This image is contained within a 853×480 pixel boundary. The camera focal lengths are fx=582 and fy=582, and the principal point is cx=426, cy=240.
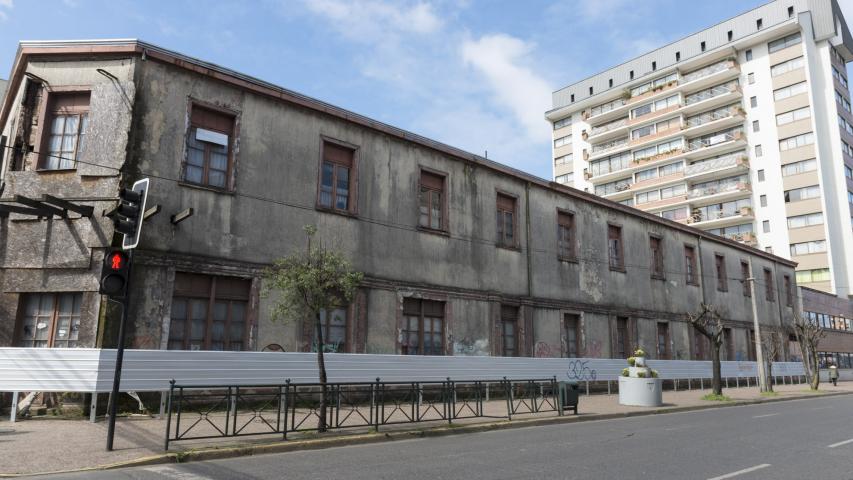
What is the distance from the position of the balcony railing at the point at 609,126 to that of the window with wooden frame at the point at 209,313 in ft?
184

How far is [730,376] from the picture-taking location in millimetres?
29312

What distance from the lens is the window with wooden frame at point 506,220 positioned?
823 inches

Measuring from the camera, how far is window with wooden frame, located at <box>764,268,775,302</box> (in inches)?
1441

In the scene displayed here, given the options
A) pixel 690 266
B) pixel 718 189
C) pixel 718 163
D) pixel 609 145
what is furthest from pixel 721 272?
pixel 609 145

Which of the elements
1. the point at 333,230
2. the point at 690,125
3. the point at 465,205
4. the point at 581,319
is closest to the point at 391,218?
the point at 333,230

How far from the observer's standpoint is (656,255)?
93.8ft

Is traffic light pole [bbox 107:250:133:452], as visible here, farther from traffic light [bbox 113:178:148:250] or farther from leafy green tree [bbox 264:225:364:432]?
leafy green tree [bbox 264:225:364:432]

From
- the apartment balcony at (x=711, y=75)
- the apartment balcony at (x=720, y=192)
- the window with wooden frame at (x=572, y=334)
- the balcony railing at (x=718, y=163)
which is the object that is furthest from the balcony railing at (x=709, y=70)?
the window with wooden frame at (x=572, y=334)

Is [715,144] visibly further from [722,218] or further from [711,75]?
[722,218]

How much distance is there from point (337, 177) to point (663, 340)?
1890 cm

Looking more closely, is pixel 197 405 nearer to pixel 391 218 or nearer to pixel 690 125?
pixel 391 218

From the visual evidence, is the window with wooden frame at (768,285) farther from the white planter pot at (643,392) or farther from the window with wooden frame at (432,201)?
the window with wooden frame at (432,201)

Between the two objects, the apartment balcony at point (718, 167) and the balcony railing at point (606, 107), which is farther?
the balcony railing at point (606, 107)

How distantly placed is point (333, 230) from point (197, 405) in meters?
6.29
